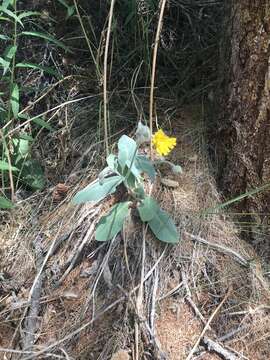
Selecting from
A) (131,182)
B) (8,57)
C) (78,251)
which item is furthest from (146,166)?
(8,57)

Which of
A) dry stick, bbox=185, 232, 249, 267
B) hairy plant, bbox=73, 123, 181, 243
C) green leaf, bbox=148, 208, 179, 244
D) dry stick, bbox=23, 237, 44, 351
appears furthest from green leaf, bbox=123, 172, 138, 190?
dry stick, bbox=23, 237, 44, 351

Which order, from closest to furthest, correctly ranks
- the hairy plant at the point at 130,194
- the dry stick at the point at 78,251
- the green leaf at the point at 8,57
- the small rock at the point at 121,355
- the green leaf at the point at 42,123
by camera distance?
the small rock at the point at 121,355
the hairy plant at the point at 130,194
the dry stick at the point at 78,251
the green leaf at the point at 8,57
the green leaf at the point at 42,123

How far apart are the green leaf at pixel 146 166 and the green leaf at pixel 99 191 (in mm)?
72

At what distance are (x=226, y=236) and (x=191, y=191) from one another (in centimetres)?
20

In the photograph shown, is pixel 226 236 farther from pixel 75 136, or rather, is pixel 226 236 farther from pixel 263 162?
pixel 75 136

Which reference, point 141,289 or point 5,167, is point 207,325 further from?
point 5,167

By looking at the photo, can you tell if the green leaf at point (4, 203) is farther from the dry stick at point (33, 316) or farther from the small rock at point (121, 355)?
the small rock at point (121, 355)

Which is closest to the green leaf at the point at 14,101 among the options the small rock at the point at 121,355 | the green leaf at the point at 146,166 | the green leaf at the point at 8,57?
the green leaf at the point at 8,57

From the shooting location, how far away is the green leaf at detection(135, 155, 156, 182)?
177cm

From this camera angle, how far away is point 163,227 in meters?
1.75

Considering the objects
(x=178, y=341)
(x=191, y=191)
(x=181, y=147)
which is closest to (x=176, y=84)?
(x=181, y=147)

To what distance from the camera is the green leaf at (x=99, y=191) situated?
1.78 metres

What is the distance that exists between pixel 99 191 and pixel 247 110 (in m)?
0.52

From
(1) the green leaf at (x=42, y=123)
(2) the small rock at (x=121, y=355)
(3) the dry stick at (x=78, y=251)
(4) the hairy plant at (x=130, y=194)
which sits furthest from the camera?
(1) the green leaf at (x=42, y=123)
